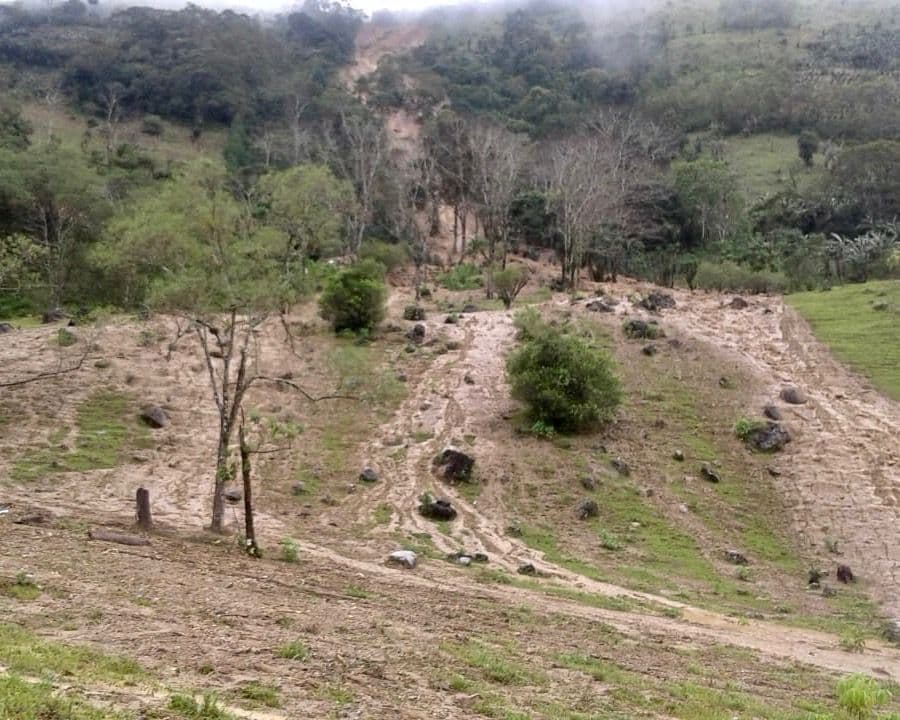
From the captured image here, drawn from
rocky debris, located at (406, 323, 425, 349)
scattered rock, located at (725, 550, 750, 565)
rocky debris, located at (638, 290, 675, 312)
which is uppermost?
rocky debris, located at (638, 290, 675, 312)

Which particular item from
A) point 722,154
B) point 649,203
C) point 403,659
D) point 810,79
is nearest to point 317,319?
point 403,659

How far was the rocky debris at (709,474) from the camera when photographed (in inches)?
866

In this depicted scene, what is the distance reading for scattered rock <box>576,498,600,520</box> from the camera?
19875 millimetres

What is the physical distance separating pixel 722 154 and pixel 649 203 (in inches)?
648

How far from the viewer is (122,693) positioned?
6.46 metres

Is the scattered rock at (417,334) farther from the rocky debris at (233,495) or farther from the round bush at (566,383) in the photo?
the rocky debris at (233,495)

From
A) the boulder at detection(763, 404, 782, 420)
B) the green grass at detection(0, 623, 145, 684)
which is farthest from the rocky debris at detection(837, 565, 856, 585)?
the green grass at detection(0, 623, 145, 684)

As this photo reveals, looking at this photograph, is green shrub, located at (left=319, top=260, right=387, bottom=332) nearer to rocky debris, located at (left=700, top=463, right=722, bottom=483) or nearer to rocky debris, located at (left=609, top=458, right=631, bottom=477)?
rocky debris, located at (left=609, top=458, right=631, bottom=477)

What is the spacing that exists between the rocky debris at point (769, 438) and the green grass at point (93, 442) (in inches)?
675

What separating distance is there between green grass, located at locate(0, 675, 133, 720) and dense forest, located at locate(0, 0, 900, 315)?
9813mm

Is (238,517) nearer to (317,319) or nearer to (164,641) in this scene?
(164,641)

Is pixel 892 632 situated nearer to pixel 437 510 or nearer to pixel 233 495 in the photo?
pixel 437 510

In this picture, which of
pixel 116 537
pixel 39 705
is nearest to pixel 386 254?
pixel 116 537

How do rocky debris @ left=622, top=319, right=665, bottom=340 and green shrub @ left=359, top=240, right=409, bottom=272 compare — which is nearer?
rocky debris @ left=622, top=319, right=665, bottom=340
